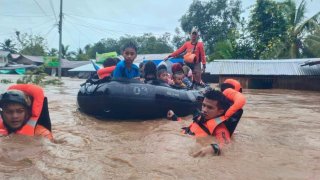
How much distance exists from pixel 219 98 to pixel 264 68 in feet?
57.4

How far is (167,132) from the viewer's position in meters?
4.45

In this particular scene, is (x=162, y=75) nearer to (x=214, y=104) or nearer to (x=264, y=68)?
(x=214, y=104)

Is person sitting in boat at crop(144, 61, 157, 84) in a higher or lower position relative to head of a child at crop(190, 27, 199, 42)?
lower

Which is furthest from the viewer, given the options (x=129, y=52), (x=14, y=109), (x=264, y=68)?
(x=264, y=68)

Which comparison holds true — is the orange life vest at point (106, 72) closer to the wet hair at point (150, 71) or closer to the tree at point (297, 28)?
the wet hair at point (150, 71)

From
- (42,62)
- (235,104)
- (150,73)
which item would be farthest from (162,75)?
(42,62)

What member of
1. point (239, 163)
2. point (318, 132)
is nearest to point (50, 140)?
point (239, 163)

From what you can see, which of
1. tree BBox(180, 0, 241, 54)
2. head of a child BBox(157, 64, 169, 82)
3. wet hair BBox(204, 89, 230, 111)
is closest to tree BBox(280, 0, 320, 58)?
tree BBox(180, 0, 241, 54)

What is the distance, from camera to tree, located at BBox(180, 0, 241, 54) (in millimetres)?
36781

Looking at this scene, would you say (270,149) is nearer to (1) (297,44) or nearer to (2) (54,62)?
(1) (297,44)

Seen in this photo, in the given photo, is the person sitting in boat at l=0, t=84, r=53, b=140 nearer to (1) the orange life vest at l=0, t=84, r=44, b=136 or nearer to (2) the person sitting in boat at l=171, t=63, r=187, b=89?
(1) the orange life vest at l=0, t=84, r=44, b=136

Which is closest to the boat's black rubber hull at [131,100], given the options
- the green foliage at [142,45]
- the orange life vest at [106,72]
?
the orange life vest at [106,72]

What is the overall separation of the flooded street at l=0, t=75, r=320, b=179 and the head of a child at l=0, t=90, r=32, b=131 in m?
0.19

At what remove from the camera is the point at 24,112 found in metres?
3.57
